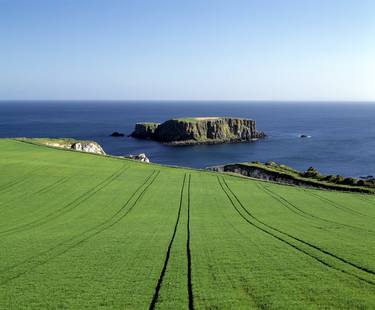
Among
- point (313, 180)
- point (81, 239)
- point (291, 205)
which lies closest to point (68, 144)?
point (313, 180)

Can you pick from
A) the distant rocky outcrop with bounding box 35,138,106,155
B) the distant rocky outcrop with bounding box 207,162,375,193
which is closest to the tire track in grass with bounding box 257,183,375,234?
the distant rocky outcrop with bounding box 207,162,375,193

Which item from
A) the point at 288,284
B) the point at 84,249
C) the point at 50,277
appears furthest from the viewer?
the point at 84,249

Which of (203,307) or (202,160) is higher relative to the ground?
(203,307)

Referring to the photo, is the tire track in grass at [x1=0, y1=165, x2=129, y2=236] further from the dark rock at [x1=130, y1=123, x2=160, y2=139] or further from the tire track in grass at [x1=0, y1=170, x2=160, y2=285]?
the dark rock at [x1=130, y1=123, x2=160, y2=139]

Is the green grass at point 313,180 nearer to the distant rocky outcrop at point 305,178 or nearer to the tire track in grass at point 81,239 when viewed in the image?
the distant rocky outcrop at point 305,178

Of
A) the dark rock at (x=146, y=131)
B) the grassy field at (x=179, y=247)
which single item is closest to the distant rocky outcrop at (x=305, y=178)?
the grassy field at (x=179, y=247)

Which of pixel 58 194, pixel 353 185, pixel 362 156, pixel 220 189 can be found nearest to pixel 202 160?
pixel 362 156

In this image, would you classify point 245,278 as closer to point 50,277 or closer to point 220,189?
point 50,277
